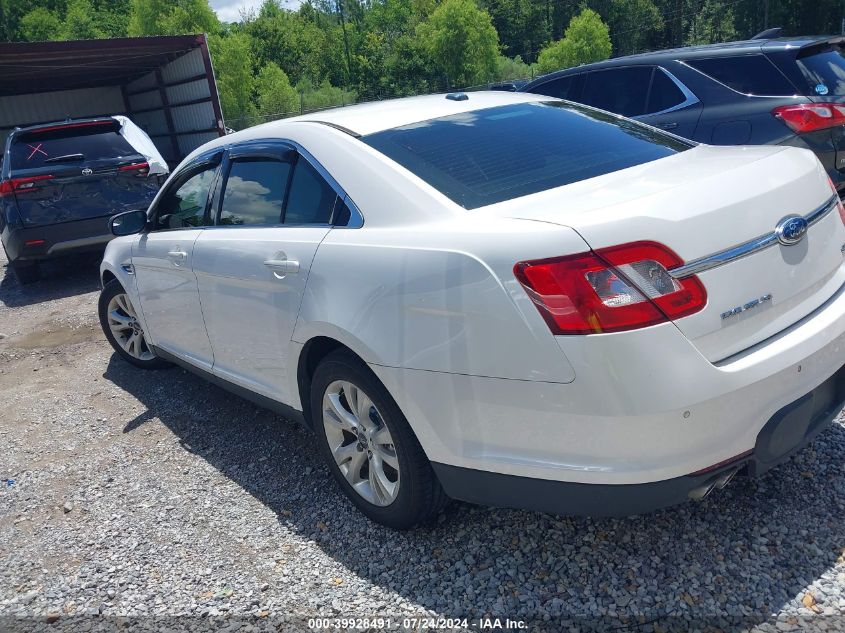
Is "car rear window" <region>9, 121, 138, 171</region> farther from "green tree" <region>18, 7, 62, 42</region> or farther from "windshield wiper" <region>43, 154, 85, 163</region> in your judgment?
"green tree" <region>18, 7, 62, 42</region>

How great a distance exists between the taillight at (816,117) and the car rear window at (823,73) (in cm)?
14

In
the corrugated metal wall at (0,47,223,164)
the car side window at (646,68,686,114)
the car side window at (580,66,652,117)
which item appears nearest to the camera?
the car side window at (646,68,686,114)

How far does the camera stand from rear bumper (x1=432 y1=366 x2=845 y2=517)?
2.16 meters

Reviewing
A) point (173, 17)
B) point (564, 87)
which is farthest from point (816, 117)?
point (173, 17)

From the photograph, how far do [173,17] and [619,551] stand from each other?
160ft

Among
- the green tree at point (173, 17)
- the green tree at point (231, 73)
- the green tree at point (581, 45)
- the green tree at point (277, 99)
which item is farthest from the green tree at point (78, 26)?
the green tree at point (581, 45)

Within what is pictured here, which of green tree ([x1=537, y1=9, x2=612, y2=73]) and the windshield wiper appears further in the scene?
green tree ([x1=537, y1=9, x2=612, y2=73])

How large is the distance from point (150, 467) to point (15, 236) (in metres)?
5.31

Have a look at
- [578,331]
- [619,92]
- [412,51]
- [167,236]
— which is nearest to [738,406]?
[578,331]

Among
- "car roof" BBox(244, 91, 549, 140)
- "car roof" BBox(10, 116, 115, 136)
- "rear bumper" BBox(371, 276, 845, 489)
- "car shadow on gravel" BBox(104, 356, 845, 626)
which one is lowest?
"car shadow on gravel" BBox(104, 356, 845, 626)

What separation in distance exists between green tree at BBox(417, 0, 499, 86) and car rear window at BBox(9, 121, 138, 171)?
46.2 meters

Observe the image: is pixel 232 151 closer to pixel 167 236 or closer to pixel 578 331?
pixel 167 236

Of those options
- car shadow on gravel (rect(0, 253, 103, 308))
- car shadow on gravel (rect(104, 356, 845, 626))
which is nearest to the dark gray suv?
car shadow on gravel (rect(104, 356, 845, 626))

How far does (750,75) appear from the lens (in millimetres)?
5598
